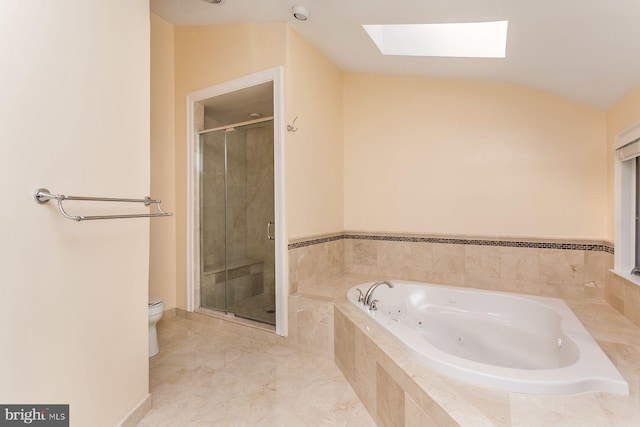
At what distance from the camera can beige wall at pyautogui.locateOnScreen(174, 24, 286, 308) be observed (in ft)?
8.44

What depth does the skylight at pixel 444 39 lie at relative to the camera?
2299 millimetres

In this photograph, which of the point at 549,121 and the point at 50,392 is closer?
the point at 50,392

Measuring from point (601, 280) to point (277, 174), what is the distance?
2.60m

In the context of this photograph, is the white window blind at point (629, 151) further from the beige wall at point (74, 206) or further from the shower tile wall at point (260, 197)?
the beige wall at point (74, 206)

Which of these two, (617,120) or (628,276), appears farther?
(617,120)

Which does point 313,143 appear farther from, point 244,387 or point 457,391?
point 457,391

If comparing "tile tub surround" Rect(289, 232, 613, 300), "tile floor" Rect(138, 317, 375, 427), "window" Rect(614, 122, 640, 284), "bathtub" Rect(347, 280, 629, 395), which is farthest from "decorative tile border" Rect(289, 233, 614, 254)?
"tile floor" Rect(138, 317, 375, 427)

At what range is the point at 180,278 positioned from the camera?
10.4 feet

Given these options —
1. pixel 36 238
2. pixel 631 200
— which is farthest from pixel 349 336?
pixel 631 200

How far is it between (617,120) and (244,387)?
308cm

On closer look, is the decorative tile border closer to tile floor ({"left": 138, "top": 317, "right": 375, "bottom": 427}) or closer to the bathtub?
the bathtub

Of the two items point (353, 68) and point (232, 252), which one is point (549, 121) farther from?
point (232, 252)

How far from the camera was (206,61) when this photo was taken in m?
2.93

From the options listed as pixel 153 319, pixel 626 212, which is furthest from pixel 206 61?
pixel 626 212
